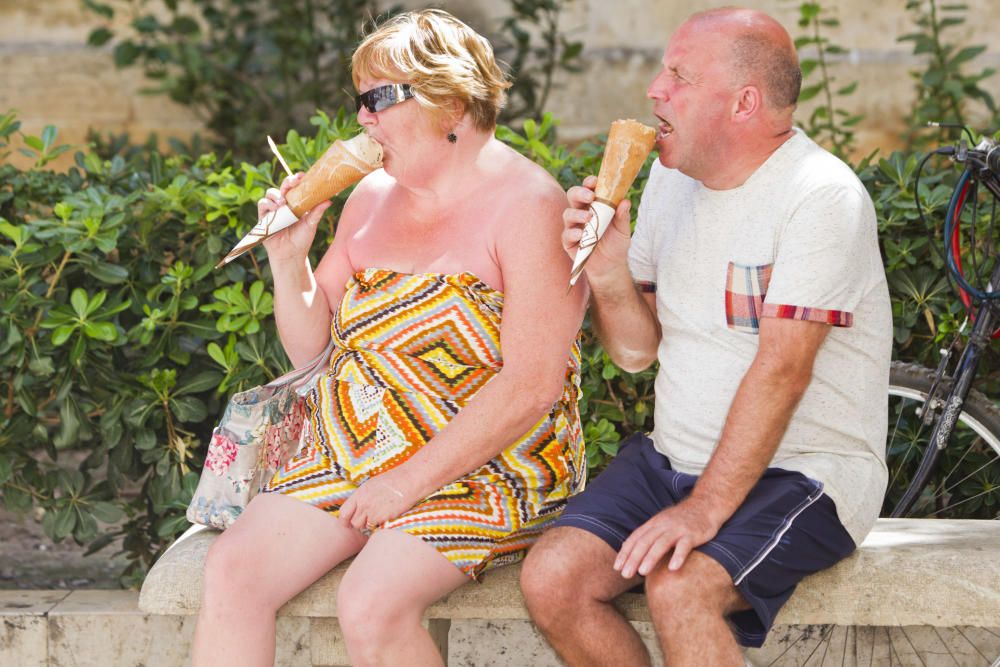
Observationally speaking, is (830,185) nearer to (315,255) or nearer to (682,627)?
(682,627)

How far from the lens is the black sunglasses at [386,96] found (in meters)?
2.87

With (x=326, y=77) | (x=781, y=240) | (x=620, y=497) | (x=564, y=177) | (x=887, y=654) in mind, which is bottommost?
(x=887, y=654)

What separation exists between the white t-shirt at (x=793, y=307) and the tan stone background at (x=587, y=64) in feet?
13.3

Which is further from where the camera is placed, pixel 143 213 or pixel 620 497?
pixel 143 213

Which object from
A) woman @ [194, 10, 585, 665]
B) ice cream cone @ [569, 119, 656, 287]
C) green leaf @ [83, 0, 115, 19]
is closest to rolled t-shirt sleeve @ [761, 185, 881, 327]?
ice cream cone @ [569, 119, 656, 287]

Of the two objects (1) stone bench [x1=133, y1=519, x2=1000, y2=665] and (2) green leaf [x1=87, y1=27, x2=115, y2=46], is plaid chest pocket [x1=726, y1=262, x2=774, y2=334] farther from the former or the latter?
(2) green leaf [x1=87, y1=27, x2=115, y2=46]

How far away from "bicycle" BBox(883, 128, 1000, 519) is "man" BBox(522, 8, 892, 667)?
777mm

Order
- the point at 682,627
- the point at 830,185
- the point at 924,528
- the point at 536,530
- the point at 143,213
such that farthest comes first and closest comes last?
the point at 143,213, the point at 924,528, the point at 536,530, the point at 830,185, the point at 682,627

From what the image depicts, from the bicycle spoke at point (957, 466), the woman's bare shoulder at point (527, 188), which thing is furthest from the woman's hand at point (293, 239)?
the bicycle spoke at point (957, 466)

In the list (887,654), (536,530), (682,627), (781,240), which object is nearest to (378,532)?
(536,530)

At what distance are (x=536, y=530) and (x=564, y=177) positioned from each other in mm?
1247

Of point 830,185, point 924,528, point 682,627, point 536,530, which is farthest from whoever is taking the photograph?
point 924,528

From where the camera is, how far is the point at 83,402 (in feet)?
12.4

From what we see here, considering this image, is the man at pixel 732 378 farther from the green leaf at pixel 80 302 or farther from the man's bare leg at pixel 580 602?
the green leaf at pixel 80 302
